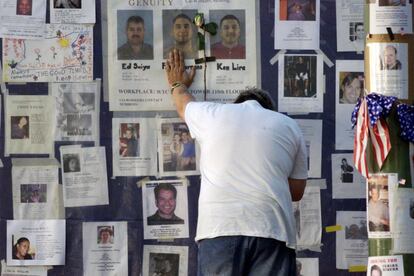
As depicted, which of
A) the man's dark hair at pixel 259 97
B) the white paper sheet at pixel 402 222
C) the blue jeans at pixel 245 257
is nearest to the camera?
the white paper sheet at pixel 402 222

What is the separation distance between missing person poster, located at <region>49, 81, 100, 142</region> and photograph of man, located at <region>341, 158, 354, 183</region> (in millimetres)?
1564

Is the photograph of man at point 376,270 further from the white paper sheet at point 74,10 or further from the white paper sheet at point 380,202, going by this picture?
the white paper sheet at point 74,10

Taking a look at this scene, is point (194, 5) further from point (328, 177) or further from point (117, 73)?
point (328, 177)

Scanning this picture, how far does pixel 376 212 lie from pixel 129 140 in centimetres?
168

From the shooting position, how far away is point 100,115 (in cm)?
446

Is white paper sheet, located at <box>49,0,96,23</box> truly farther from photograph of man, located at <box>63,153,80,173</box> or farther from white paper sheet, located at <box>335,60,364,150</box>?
white paper sheet, located at <box>335,60,364,150</box>

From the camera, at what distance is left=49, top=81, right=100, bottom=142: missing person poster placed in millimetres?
4453

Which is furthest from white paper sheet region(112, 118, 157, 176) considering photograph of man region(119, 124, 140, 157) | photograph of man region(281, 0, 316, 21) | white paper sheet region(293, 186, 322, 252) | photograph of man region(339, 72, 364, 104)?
photograph of man region(339, 72, 364, 104)

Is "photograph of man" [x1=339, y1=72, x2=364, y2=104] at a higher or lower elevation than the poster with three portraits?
lower

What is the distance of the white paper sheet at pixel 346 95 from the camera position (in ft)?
14.7

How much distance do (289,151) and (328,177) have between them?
31.3 inches

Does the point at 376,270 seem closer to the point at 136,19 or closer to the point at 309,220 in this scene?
the point at 309,220

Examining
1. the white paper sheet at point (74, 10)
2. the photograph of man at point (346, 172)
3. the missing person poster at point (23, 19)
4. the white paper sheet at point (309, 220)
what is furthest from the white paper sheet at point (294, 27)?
the missing person poster at point (23, 19)

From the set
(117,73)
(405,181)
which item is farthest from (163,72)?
(405,181)
